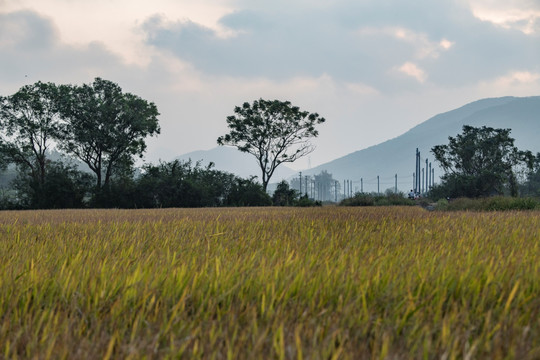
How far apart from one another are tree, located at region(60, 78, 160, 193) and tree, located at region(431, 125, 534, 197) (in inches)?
1140

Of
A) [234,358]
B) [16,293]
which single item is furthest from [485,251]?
[16,293]

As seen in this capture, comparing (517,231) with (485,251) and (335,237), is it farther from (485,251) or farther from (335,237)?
(335,237)

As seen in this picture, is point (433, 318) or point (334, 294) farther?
point (334, 294)

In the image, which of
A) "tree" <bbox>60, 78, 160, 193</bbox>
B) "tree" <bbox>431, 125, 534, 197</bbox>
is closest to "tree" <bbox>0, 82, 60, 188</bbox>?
"tree" <bbox>60, 78, 160, 193</bbox>

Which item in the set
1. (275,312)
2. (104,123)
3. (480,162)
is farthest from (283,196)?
(275,312)

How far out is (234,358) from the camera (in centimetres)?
199

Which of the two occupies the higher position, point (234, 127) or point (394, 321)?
point (234, 127)

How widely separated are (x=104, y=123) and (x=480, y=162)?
3742 centimetres

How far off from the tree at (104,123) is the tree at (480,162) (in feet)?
95.0

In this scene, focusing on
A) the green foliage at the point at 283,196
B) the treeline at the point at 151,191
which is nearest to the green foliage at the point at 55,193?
the treeline at the point at 151,191

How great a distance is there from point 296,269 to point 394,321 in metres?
0.95

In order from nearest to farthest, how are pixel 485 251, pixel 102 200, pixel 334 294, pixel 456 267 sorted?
1. pixel 334 294
2. pixel 456 267
3. pixel 485 251
4. pixel 102 200

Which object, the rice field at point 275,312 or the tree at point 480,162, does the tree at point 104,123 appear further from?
the rice field at point 275,312

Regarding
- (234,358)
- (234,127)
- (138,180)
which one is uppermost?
(234,127)
